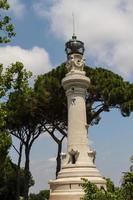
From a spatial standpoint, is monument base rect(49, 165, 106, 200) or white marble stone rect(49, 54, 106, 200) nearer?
monument base rect(49, 165, 106, 200)

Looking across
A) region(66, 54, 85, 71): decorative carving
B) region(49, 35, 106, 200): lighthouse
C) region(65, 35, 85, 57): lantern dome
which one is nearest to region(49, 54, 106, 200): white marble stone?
region(49, 35, 106, 200): lighthouse

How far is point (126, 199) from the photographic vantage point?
428 inches

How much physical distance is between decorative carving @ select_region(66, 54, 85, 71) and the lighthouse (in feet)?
0.66

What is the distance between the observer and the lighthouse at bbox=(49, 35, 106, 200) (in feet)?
81.2

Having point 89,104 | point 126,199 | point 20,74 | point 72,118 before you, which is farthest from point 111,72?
point 126,199

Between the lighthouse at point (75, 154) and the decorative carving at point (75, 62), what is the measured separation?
8.0 inches

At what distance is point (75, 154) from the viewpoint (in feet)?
84.1

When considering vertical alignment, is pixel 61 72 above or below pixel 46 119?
above

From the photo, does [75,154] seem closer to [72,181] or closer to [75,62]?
[72,181]

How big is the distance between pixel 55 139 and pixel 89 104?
12.7 ft

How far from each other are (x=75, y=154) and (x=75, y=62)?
21.1 ft

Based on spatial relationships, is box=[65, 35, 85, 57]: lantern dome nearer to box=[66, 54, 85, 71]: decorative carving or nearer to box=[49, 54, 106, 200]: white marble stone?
box=[66, 54, 85, 71]: decorative carving

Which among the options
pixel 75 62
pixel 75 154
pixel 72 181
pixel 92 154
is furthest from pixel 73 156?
pixel 75 62

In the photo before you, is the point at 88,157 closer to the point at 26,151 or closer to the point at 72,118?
the point at 72,118
